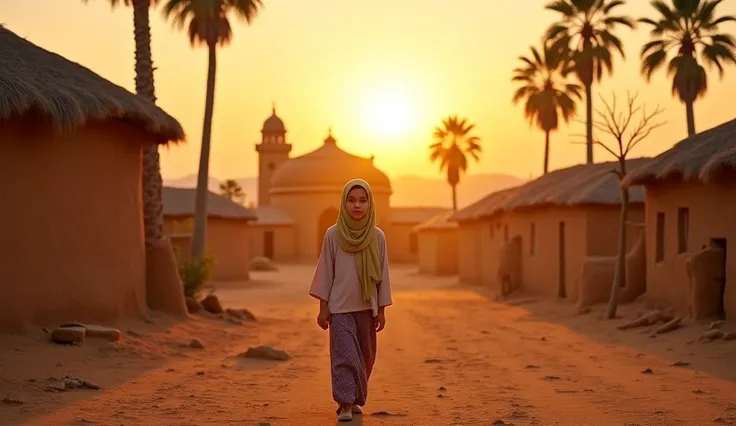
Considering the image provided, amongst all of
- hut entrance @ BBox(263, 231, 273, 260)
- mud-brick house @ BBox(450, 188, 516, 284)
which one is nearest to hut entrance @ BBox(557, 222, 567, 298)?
mud-brick house @ BBox(450, 188, 516, 284)

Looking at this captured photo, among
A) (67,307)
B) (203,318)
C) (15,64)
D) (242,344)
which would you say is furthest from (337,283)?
(203,318)

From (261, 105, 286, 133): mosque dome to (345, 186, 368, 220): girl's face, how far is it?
6516cm

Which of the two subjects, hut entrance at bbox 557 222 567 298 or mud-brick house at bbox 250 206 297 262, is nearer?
hut entrance at bbox 557 222 567 298

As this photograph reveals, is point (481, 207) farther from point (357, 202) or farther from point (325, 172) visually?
point (357, 202)

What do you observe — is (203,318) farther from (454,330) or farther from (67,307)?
(67,307)

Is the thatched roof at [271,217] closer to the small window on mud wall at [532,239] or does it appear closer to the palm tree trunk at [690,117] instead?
the palm tree trunk at [690,117]

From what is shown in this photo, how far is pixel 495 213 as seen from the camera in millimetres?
32312

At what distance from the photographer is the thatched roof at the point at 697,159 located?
48.8 ft

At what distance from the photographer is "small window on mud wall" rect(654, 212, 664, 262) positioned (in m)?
18.8

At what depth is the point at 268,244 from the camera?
199ft

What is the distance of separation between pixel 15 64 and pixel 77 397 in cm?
527

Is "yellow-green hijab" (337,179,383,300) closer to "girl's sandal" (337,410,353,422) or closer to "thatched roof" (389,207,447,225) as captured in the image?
"girl's sandal" (337,410,353,422)

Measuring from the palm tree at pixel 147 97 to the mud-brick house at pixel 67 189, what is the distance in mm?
2146

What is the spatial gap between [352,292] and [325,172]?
54.0 metres
